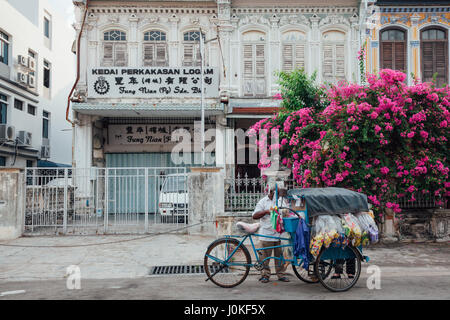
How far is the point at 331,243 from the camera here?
633cm

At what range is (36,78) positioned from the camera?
23875 millimetres

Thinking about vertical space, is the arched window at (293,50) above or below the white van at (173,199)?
above

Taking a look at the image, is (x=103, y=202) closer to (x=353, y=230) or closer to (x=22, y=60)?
(x=353, y=230)

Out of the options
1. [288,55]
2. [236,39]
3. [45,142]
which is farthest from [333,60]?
[45,142]

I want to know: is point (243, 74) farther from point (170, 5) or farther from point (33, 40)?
point (33, 40)

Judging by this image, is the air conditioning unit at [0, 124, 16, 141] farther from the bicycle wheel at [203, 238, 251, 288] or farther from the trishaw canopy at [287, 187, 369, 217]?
the trishaw canopy at [287, 187, 369, 217]

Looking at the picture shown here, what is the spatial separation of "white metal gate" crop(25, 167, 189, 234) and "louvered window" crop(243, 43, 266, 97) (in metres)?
5.77

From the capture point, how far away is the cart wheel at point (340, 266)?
6.35 metres

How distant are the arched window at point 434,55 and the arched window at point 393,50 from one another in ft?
2.47

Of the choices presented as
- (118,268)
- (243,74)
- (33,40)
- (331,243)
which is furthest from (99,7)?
(331,243)

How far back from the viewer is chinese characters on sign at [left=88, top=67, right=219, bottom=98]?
1634 cm

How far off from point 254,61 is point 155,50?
4.00 meters

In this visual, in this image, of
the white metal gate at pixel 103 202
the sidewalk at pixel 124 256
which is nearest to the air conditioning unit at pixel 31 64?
the white metal gate at pixel 103 202

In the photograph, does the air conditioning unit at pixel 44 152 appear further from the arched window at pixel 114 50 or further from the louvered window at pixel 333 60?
the louvered window at pixel 333 60
